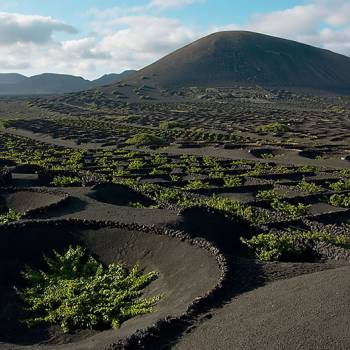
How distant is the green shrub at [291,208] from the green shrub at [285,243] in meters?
5.05

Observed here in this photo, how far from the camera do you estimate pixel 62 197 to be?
3297 cm

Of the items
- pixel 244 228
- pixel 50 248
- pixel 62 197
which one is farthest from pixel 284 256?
pixel 62 197

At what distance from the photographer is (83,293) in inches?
747

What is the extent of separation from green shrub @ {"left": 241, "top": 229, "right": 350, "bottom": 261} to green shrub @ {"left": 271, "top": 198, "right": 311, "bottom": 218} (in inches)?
199

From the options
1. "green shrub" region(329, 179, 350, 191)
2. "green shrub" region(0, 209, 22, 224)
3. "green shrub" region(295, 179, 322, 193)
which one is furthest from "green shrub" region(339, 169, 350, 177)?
"green shrub" region(0, 209, 22, 224)

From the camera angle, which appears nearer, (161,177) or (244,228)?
(244,228)

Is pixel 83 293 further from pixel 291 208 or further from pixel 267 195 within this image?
pixel 267 195

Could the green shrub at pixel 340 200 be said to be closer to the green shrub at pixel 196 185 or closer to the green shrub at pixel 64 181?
the green shrub at pixel 196 185

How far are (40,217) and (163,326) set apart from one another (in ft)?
52.7

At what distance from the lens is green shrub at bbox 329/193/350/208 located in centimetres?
3353

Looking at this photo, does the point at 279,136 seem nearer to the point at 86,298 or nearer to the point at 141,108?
the point at 86,298

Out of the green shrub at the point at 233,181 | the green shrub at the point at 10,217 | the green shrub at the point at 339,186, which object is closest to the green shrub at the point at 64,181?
the green shrub at the point at 10,217

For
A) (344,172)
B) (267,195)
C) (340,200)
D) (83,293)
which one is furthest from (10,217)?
(344,172)

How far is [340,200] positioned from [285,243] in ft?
44.6
